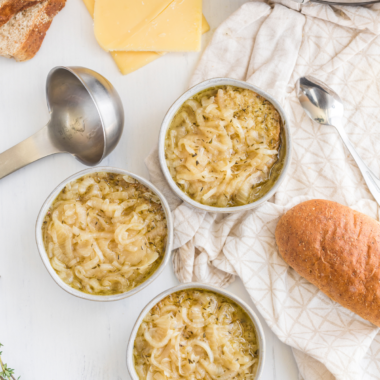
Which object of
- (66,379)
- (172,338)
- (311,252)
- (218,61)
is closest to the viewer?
(172,338)

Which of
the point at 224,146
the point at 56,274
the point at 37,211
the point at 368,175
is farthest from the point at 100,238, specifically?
the point at 368,175

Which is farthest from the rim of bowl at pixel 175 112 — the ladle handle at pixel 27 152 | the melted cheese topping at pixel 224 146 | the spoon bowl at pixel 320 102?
the ladle handle at pixel 27 152

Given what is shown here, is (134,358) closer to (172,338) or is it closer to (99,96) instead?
(172,338)

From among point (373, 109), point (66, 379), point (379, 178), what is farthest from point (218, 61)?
point (66, 379)

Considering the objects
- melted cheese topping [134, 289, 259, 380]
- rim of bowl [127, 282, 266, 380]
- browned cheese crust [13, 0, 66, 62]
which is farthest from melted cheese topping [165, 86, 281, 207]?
browned cheese crust [13, 0, 66, 62]

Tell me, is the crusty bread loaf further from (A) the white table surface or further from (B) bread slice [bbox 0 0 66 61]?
(B) bread slice [bbox 0 0 66 61]

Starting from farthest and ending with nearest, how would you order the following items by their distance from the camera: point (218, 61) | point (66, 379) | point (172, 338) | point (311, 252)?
point (218, 61) < point (66, 379) < point (311, 252) < point (172, 338)

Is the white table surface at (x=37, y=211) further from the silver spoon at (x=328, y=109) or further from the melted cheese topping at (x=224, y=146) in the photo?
the silver spoon at (x=328, y=109)
